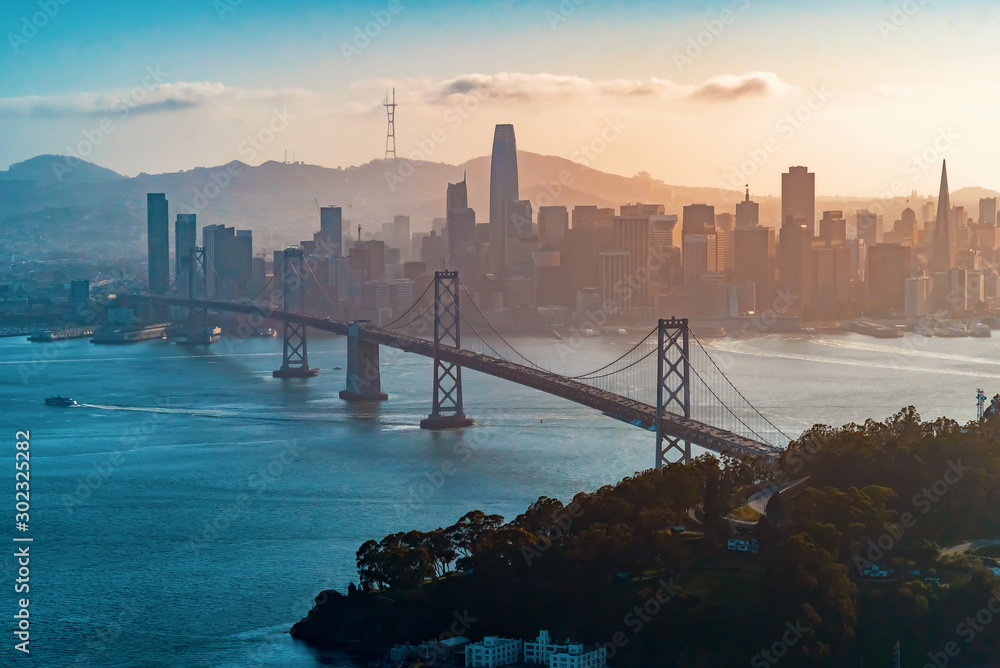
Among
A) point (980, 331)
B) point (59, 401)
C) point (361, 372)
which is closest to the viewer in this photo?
point (59, 401)

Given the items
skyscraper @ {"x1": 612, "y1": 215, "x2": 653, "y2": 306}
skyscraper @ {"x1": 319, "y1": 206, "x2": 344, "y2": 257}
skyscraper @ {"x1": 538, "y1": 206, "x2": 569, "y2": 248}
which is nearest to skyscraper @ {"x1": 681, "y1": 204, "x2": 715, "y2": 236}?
skyscraper @ {"x1": 612, "y1": 215, "x2": 653, "y2": 306}

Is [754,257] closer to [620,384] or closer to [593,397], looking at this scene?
[620,384]

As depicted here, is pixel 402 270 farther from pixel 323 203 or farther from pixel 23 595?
pixel 23 595

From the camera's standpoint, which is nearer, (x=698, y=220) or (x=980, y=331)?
(x=980, y=331)

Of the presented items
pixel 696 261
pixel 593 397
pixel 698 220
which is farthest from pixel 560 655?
pixel 698 220

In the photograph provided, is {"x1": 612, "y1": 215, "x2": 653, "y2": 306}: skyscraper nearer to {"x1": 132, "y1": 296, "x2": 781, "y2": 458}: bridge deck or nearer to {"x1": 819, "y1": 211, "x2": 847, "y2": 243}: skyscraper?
{"x1": 819, "y1": 211, "x2": 847, "y2": 243}: skyscraper

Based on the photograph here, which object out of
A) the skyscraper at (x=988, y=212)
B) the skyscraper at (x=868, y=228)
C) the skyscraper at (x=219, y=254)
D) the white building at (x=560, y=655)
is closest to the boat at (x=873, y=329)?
the skyscraper at (x=868, y=228)

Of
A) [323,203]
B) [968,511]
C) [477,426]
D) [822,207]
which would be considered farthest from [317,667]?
[323,203]
